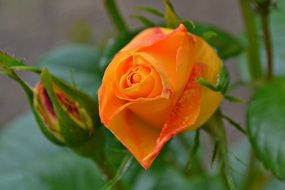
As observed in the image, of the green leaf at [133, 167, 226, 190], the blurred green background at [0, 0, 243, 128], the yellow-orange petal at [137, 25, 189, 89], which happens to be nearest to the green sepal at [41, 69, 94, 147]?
the yellow-orange petal at [137, 25, 189, 89]

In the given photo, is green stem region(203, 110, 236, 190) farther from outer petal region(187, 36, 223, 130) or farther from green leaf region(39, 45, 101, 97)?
green leaf region(39, 45, 101, 97)

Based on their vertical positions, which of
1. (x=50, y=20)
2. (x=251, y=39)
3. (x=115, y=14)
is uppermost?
(x=115, y=14)

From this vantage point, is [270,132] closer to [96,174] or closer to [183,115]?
[183,115]

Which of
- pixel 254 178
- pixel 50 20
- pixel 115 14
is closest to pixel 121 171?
pixel 115 14

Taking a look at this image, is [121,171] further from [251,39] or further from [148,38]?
[251,39]

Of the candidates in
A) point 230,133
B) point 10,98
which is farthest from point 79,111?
point 10,98

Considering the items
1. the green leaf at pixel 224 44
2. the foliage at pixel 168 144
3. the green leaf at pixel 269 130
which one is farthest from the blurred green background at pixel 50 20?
the green leaf at pixel 269 130

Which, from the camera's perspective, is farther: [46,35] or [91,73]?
[46,35]
